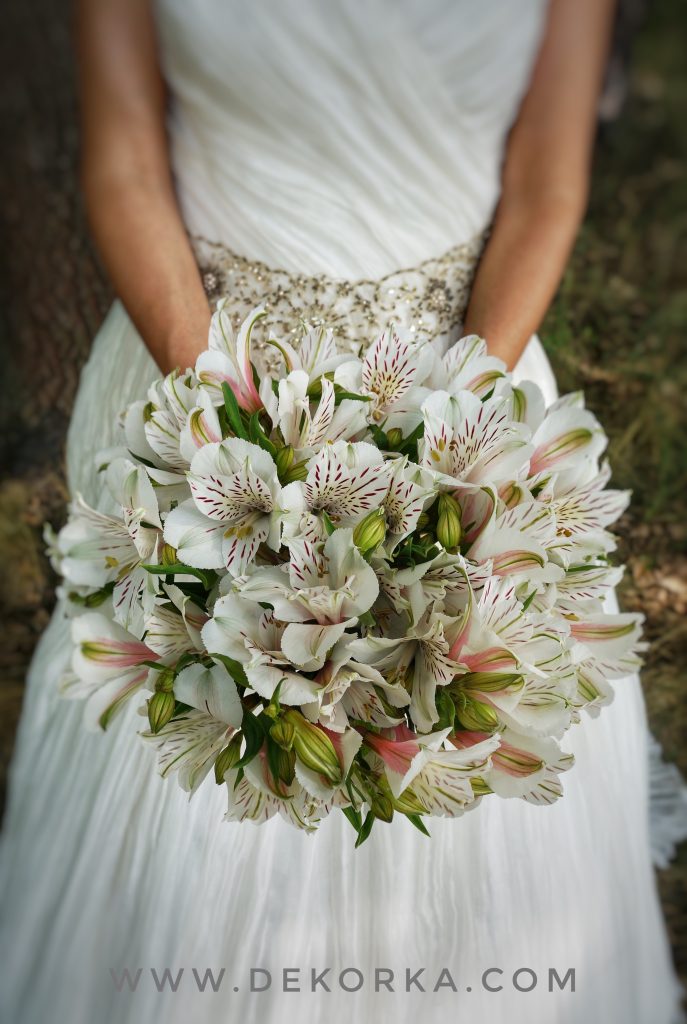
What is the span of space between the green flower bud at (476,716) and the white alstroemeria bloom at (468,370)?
6.5 inches

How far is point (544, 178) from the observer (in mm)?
687

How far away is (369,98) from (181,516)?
41 cm

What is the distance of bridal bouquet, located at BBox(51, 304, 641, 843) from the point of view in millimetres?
391

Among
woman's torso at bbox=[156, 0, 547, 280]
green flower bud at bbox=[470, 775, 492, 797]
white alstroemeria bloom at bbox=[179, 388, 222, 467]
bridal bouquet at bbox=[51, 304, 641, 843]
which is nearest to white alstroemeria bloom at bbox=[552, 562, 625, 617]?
bridal bouquet at bbox=[51, 304, 641, 843]

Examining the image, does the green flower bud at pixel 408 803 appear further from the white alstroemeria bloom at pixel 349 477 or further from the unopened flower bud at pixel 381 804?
the white alstroemeria bloom at pixel 349 477

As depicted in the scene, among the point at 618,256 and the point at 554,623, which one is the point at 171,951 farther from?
the point at 618,256

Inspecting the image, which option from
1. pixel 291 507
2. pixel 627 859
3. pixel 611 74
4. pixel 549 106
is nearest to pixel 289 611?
pixel 291 507

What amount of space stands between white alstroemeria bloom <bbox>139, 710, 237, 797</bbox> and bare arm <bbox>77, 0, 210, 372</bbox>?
32cm

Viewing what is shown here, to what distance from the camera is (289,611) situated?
1.27 ft

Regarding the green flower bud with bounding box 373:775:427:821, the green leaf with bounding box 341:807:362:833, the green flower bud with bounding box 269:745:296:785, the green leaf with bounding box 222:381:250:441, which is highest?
the green leaf with bounding box 222:381:250:441

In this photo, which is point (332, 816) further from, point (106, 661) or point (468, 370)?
point (468, 370)

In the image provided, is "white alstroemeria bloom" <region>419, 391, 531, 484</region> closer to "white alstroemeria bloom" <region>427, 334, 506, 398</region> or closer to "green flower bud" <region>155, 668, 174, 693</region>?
"white alstroemeria bloom" <region>427, 334, 506, 398</region>

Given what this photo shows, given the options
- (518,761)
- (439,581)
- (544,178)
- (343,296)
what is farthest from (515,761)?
(544,178)

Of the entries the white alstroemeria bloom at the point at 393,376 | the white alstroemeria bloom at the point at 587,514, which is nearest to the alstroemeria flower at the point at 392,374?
the white alstroemeria bloom at the point at 393,376
